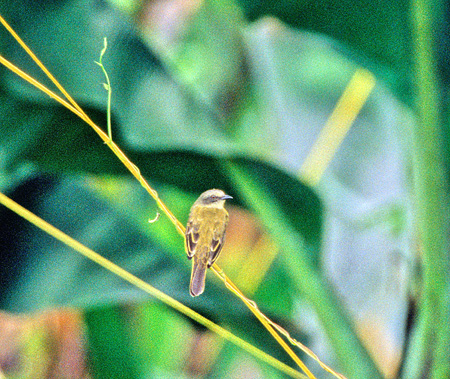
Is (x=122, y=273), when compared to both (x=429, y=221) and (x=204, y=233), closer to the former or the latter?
(x=204, y=233)

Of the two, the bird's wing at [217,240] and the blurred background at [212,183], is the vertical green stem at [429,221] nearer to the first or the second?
the blurred background at [212,183]

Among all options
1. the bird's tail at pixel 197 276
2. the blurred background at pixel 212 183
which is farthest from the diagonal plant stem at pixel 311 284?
the bird's tail at pixel 197 276

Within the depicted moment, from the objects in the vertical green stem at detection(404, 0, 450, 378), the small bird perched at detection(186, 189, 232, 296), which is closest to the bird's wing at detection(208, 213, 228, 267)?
the small bird perched at detection(186, 189, 232, 296)

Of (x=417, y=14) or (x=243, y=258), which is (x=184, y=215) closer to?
(x=243, y=258)

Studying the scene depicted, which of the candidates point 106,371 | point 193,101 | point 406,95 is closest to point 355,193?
point 406,95

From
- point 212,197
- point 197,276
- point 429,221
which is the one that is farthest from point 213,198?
point 429,221

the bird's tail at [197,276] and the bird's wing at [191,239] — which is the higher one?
the bird's wing at [191,239]

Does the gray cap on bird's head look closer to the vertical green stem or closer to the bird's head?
the bird's head
